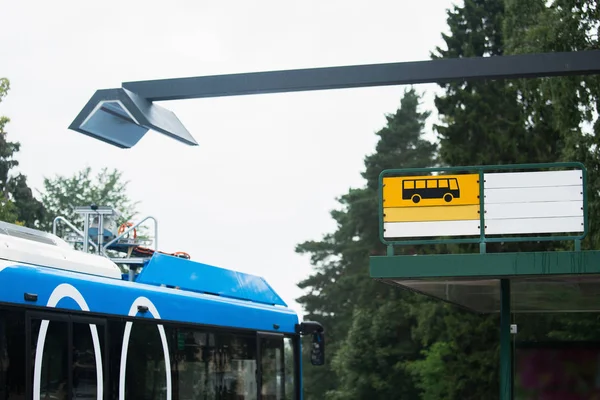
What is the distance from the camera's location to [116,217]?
1407 cm

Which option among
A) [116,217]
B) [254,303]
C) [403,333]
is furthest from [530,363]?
[403,333]

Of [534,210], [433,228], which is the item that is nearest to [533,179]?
[534,210]

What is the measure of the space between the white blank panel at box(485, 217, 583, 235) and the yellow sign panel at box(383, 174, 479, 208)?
36cm

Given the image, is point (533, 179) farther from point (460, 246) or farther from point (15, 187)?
point (15, 187)

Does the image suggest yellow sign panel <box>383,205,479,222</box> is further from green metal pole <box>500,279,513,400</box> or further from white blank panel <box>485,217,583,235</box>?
green metal pole <box>500,279,513,400</box>

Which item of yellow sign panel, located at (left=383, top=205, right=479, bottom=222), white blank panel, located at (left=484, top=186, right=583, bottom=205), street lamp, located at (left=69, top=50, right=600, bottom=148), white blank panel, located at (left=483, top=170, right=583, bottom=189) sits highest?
street lamp, located at (left=69, top=50, right=600, bottom=148)

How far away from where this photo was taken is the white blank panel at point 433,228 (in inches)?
512

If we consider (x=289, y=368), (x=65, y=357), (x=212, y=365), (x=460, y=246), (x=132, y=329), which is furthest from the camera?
(x=460, y=246)

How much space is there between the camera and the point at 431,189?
13.1m

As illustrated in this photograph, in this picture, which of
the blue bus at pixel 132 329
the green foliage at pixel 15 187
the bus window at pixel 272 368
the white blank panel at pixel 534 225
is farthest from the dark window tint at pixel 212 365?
the green foliage at pixel 15 187

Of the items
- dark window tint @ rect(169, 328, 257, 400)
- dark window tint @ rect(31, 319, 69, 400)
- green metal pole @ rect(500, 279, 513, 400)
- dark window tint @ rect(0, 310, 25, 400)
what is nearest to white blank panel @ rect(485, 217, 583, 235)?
green metal pole @ rect(500, 279, 513, 400)

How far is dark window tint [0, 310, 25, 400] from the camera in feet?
27.9

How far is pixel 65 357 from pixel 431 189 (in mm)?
5402

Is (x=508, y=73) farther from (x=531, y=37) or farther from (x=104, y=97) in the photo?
(x=531, y=37)
